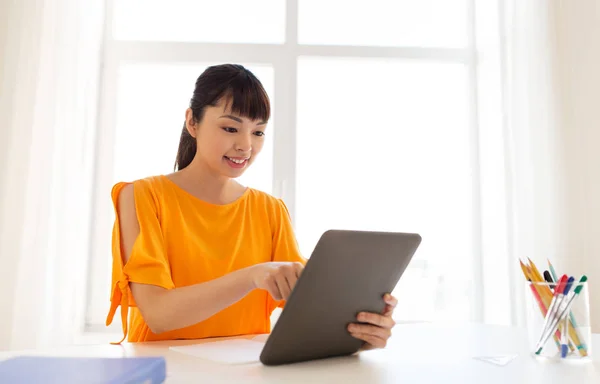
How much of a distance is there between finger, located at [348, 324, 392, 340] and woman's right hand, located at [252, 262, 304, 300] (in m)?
0.11

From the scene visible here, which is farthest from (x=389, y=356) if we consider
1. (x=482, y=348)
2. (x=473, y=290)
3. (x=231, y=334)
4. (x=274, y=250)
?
(x=473, y=290)

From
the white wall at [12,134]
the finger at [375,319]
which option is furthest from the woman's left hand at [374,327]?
the white wall at [12,134]

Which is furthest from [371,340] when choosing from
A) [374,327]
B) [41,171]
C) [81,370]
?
[41,171]

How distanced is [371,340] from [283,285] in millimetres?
169

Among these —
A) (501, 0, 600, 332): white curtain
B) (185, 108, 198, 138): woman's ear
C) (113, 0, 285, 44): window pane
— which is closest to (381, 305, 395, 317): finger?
(185, 108, 198, 138): woman's ear

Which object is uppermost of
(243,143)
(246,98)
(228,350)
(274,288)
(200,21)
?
(200,21)

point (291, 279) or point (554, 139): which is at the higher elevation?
point (554, 139)

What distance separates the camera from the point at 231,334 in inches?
48.6

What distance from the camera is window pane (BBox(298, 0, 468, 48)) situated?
9.46 ft

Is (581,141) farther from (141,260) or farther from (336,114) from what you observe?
(141,260)

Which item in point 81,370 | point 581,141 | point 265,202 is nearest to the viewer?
point 81,370

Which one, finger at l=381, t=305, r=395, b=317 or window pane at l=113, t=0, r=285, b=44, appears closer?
finger at l=381, t=305, r=395, b=317

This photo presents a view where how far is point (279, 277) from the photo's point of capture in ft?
2.70

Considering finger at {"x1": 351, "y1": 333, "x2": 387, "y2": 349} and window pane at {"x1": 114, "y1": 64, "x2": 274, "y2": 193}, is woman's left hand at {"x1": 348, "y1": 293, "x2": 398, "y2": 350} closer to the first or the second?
finger at {"x1": 351, "y1": 333, "x2": 387, "y2": 349}
